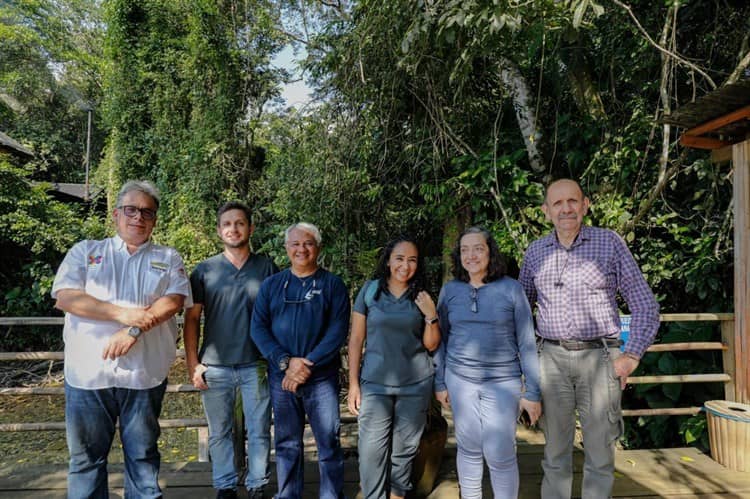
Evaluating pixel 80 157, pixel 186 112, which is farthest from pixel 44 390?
pixel 80 157

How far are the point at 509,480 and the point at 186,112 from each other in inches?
414

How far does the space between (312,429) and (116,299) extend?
1.19 metres

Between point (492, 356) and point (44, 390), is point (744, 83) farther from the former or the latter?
point (44, 390)

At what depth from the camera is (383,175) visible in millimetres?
5637

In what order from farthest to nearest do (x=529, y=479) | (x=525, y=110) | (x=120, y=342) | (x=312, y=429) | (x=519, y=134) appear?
1. (x=519, y=134)
2. (x=525, y=110)
3. (x=529, y=479)
4. (x=312, y=429)
5. (x=120, y=342)

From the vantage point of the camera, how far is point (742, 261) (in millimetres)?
3188

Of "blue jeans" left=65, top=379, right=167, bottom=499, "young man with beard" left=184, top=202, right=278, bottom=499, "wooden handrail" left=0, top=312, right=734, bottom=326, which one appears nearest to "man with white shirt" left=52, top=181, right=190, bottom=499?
"blue jeans" left=65, top=379, right=167, bottom=499

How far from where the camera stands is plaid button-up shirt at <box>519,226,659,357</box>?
90.2 inches

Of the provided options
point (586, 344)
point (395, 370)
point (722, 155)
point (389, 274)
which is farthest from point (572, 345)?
point (722, 155)

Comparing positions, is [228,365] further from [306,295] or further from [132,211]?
[132,211]

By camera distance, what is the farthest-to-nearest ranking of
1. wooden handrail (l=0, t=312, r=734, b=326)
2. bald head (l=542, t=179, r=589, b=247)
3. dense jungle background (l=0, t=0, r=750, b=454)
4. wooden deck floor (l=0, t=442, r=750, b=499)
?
dense jungle background (l=0, t=0, r=750, b=454) → wooden handrail (l=0, t=312, r=734, b=326) → wooden deck floor (l=0, t=442, r=750, b=499) → bald head (l=542, t=179, r=589, b=247)

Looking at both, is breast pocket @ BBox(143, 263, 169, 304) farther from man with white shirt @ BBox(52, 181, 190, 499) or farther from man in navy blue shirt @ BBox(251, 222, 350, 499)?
man in navy blue shirt @ BBox(251, 222, 350, 499)

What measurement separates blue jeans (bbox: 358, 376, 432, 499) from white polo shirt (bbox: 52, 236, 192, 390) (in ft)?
3.49

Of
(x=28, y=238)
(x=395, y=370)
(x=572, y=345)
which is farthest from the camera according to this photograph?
(x=28, y=238)
